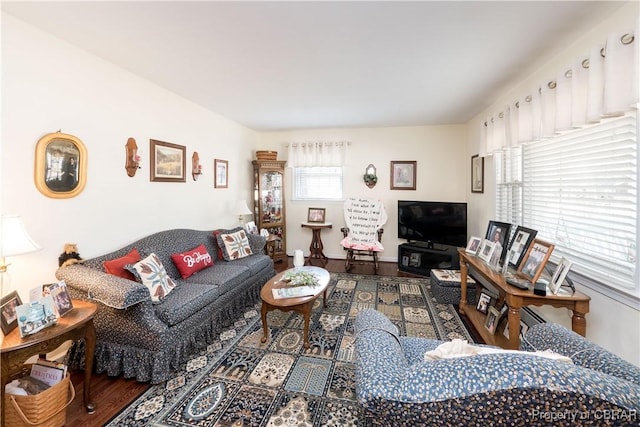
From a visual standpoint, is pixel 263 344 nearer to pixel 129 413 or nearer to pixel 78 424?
pixel 129 413

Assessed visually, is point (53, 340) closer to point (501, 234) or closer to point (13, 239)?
point (13, 239)

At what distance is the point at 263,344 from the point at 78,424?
120cm

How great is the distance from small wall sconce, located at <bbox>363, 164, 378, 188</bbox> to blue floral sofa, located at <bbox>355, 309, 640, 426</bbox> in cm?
406

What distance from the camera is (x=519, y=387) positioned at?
0.72 meters

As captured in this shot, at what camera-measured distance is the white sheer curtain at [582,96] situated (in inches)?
58.4

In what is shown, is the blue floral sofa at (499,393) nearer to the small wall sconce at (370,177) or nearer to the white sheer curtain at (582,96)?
the white sheer curtain at (582,96)

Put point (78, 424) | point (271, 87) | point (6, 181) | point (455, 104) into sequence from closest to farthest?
point (78, 424), point (6, 181), point (271, 87), point (455, 104)

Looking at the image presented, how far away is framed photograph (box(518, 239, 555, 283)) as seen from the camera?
1.88 metres

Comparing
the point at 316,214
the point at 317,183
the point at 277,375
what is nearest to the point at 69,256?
the point at 277,375

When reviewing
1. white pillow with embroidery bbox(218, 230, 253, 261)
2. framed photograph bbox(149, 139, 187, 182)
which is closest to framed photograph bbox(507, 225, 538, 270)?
white pillow with embroidery bbox(218, 230, 253, 261)

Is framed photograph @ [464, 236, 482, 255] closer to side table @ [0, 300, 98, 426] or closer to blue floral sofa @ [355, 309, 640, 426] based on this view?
blue floral sofa @ [355, 309, 640, 426]

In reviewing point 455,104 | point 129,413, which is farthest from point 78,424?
point 455,104

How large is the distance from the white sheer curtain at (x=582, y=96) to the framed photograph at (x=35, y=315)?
3394 millimetres

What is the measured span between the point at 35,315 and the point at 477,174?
189 inches
